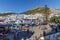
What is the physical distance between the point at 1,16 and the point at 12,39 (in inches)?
222

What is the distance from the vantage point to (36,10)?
12.2m

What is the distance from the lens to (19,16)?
9.96 m

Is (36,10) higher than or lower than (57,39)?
higher

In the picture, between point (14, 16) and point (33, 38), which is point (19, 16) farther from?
point (33, 38)

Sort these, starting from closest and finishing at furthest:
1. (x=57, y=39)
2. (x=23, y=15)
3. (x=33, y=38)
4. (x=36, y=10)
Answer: (x=57, y=39) < (x=33, y=38) < (x=23, y=15) < (x=36, y=10)

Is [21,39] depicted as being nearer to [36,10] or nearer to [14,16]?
[14,16]

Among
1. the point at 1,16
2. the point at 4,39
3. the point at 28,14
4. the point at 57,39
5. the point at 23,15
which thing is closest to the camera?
the point at 57,39

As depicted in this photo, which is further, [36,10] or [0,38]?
[36,10]

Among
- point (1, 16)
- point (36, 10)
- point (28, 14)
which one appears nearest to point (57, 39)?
point (1, 16)

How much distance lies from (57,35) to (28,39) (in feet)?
2.19

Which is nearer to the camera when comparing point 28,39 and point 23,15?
point 28,39

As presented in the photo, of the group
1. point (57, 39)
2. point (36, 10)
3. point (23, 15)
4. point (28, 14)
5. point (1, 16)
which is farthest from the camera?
point (36, 10)

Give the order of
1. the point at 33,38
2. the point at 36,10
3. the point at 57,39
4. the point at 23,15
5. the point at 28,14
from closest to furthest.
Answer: the point at 57,39 < the point at 33,38 < the point at 23,15 < the point at 28,14 < the point at 36,10

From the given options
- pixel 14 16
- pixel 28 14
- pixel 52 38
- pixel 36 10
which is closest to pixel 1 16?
pixel 14 16
